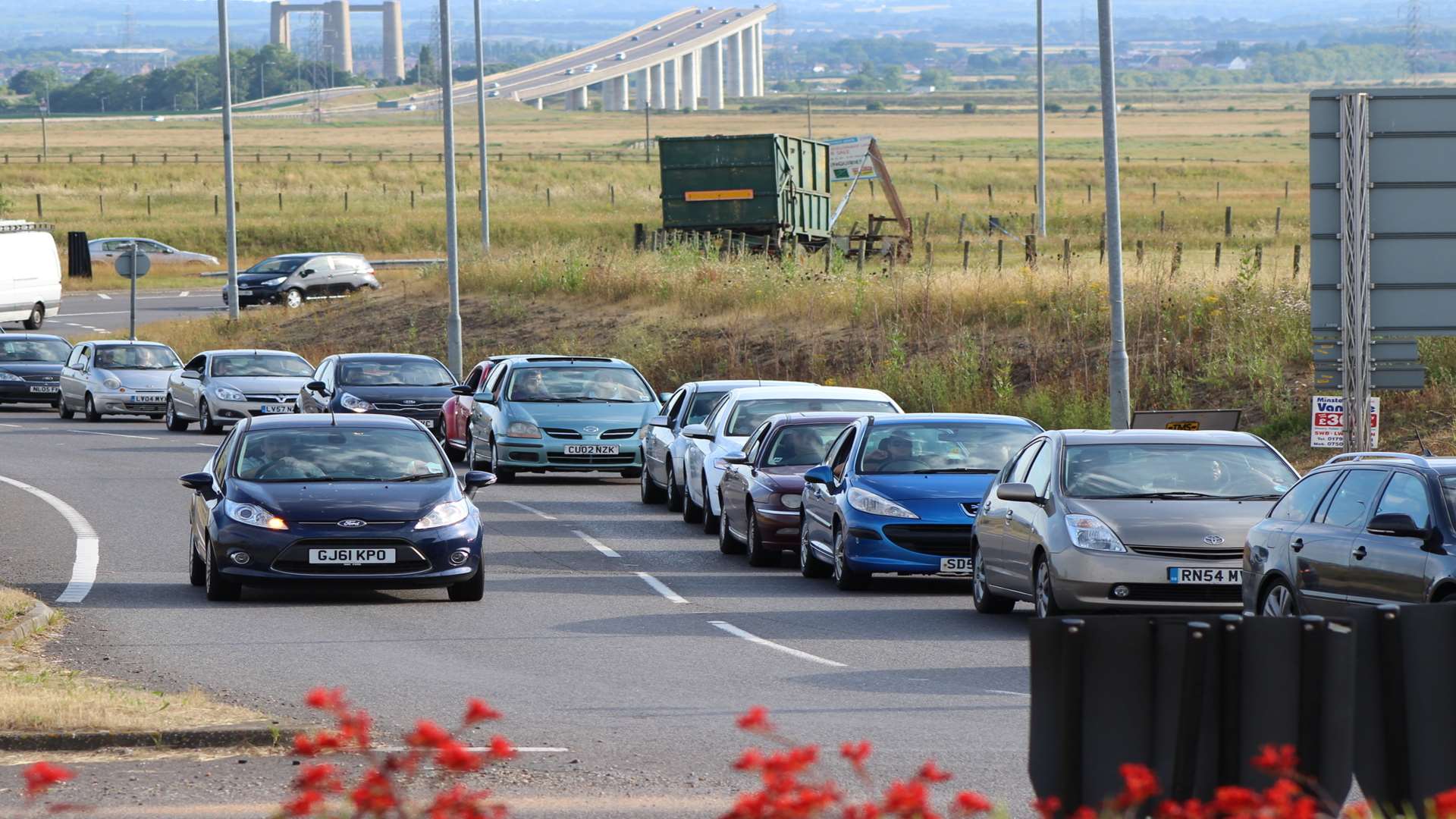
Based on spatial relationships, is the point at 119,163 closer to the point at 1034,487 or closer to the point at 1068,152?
the point at 1068,152

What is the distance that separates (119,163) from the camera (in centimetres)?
12138

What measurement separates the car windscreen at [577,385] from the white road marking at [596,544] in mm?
5711

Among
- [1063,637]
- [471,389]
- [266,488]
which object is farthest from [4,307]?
[1063,637]

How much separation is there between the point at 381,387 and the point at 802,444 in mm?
13029

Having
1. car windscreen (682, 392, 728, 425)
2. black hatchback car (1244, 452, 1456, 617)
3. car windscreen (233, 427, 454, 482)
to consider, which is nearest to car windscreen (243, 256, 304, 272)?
car windscreen (682, 392, 728, 425)

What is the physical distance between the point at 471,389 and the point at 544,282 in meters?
18.9

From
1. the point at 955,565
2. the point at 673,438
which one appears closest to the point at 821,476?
the point at 955,565

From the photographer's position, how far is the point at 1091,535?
1406 cm

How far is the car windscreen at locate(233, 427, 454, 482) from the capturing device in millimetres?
16422

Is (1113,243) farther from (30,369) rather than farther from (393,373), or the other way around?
(30,369)

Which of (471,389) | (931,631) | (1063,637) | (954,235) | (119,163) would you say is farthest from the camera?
(119,163)

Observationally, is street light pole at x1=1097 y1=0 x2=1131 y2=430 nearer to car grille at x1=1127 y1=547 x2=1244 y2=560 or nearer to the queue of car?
the queue of car

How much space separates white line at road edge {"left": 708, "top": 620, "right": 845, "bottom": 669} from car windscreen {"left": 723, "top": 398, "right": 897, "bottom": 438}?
6.81 meters

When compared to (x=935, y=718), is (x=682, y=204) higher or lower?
higher
